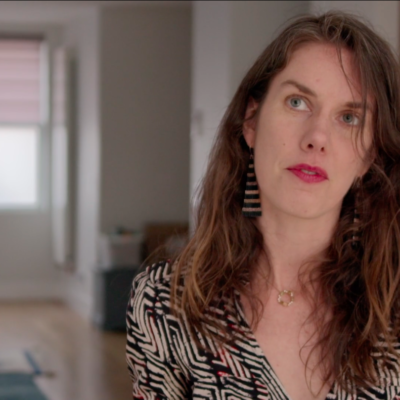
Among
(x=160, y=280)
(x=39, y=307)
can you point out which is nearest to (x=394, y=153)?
(x=160, y=280)

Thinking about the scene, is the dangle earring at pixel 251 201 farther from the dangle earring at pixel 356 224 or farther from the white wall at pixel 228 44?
the white wall at pixel 228 44

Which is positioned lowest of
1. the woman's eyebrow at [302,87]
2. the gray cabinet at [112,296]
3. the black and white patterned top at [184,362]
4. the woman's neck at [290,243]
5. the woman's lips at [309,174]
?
the gray cabinet at [112,296]

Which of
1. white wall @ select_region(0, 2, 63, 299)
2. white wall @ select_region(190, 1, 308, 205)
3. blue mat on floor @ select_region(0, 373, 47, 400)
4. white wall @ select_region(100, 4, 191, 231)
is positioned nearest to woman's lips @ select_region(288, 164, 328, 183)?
white wall @ select_region(190, 1, 308, 205)

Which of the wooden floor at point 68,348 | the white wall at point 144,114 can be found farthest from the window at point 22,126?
the white wall at point 144,114

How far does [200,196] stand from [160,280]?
9.7 inches

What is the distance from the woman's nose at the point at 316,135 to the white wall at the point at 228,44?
10.4 ft

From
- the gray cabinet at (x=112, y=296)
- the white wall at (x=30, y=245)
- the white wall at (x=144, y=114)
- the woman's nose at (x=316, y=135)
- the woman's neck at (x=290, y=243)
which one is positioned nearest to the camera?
the woman's nose at (x=316, y=135)

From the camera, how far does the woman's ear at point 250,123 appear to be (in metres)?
1.52

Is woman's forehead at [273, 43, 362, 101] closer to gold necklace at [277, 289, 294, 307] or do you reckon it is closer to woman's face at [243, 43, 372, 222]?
woman's face at [243, 43, 372, 222]

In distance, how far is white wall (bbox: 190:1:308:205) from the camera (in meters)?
4.69

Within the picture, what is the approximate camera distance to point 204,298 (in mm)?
1466

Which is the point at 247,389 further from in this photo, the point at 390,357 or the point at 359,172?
the point at 359,172

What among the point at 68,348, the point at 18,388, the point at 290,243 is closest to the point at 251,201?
the point at 290,243

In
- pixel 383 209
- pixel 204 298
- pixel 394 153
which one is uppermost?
pixel 394 153
